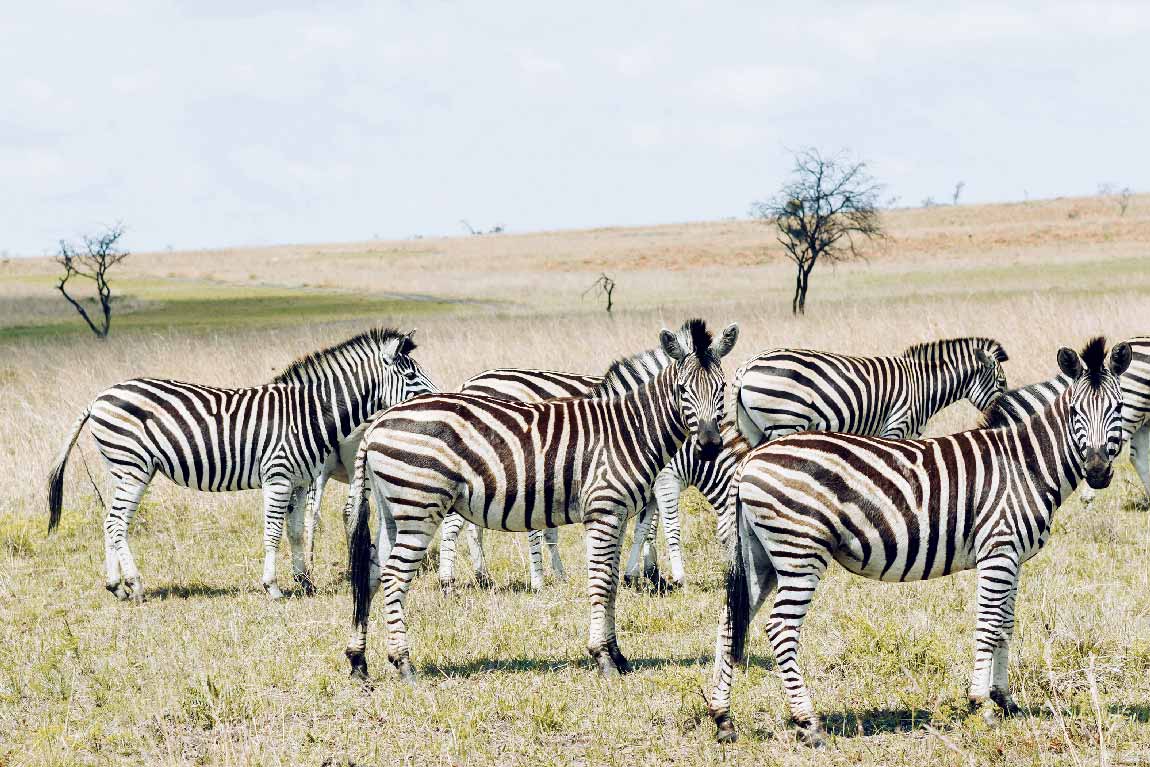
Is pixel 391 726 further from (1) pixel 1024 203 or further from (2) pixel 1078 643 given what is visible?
(1) pixel 1024 203

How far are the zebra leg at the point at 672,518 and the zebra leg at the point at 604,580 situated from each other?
2385 mm

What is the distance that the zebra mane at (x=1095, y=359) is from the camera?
20.4 feet

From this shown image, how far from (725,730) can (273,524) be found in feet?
16.7

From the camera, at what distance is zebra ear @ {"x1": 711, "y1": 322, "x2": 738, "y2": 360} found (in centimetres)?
753

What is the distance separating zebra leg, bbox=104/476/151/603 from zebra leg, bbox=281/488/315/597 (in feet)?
4.21

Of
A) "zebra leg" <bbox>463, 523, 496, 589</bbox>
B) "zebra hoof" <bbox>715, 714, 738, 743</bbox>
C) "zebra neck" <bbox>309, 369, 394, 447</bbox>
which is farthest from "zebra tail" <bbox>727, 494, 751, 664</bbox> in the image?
"zebra neck" <bbox>309, 369, 394, 447</bbox>

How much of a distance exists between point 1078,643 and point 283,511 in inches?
253

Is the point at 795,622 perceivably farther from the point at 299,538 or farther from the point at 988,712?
the point at 299,538

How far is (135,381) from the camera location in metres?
10.3

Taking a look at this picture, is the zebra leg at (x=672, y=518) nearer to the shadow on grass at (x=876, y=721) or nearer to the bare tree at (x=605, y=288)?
the shadow on grass at (x=876, y=721)

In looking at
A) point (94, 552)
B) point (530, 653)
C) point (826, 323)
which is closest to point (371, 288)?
point (826, 323)

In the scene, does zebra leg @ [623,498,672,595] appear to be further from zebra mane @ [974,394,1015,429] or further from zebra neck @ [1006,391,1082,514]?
zebra neck @ [1006,391,1082,514]

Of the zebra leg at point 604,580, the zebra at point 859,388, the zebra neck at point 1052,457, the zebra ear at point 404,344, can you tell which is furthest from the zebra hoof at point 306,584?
the zebra neck at point 1052,457

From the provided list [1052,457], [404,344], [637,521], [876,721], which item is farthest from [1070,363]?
[404,344]
